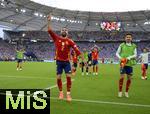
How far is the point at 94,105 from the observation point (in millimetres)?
9734

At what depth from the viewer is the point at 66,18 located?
9206cm

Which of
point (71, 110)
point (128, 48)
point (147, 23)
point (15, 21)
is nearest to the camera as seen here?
point (71, 110)

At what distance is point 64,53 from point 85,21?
84.7 meters

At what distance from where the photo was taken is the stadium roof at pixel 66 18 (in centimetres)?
8347

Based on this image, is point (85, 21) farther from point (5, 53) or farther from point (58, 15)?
point (5, 53)

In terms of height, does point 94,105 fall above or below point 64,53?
below

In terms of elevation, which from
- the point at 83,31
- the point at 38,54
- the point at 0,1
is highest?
the point at 0,1

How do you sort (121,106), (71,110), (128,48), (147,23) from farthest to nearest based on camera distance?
(147,23) → (128,48) → (121,106) → (71,110)

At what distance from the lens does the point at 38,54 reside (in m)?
84.3

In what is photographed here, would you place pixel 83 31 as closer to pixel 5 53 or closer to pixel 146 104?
pixel 5 53

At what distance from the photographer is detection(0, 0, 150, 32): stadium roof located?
83469 millimetres

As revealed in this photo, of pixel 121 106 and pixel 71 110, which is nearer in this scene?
pixel 71 110

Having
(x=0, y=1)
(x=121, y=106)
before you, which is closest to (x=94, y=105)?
(x=121, y=106)

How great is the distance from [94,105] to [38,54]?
247ft
